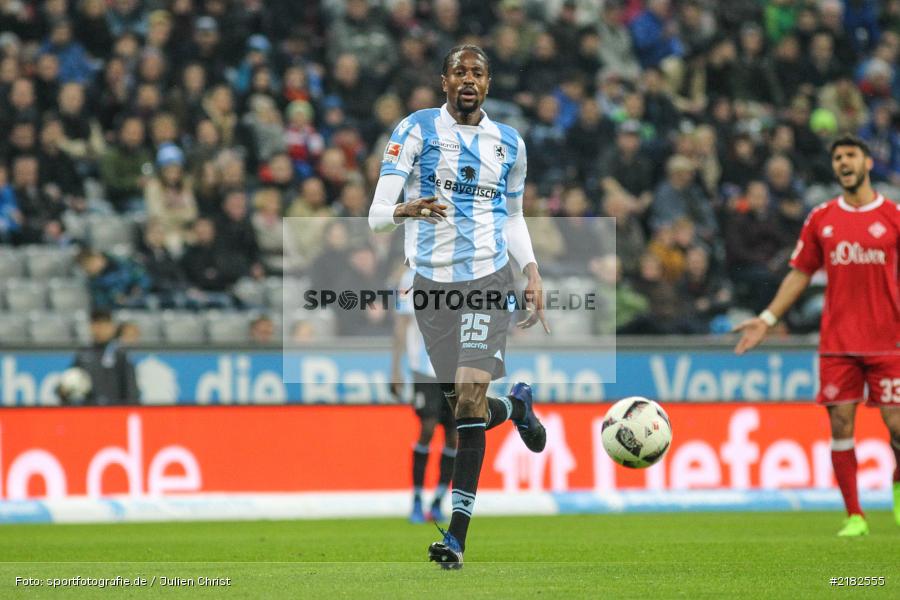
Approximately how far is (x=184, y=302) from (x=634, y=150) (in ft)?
19.6

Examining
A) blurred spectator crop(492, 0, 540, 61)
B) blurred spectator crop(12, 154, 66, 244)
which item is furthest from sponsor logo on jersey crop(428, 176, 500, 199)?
blurred spectator crop(492, 0, 540, 61)

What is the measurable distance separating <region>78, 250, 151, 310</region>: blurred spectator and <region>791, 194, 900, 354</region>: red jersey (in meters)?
7.79

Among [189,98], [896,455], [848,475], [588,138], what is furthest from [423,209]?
[588,138]

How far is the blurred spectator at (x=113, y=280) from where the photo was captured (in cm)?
1538

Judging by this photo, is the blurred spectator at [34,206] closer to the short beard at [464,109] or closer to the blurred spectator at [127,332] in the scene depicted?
the blurred spectator at [127,332]

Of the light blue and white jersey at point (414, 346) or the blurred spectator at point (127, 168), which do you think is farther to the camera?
the blurred spectator at point (127, 168)

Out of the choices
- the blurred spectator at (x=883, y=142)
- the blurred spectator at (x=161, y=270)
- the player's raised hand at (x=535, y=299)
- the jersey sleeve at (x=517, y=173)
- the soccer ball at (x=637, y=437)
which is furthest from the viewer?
the blurred spectator at (x=883, y=142)

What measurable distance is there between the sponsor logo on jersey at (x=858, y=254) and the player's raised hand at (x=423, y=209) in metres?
3.86

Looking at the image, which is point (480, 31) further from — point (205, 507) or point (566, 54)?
point (205, 507)

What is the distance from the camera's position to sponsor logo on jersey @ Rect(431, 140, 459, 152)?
26.1 ft

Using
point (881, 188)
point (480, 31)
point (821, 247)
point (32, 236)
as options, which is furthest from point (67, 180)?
point (881, 188)

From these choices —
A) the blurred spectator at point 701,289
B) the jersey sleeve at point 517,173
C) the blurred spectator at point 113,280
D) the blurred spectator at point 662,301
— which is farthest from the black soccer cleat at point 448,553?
the blurred spectator at point 701,289

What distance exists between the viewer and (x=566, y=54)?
776 inches

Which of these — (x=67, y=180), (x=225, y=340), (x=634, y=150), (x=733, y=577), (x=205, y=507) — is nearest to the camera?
(x=733, y=577)
